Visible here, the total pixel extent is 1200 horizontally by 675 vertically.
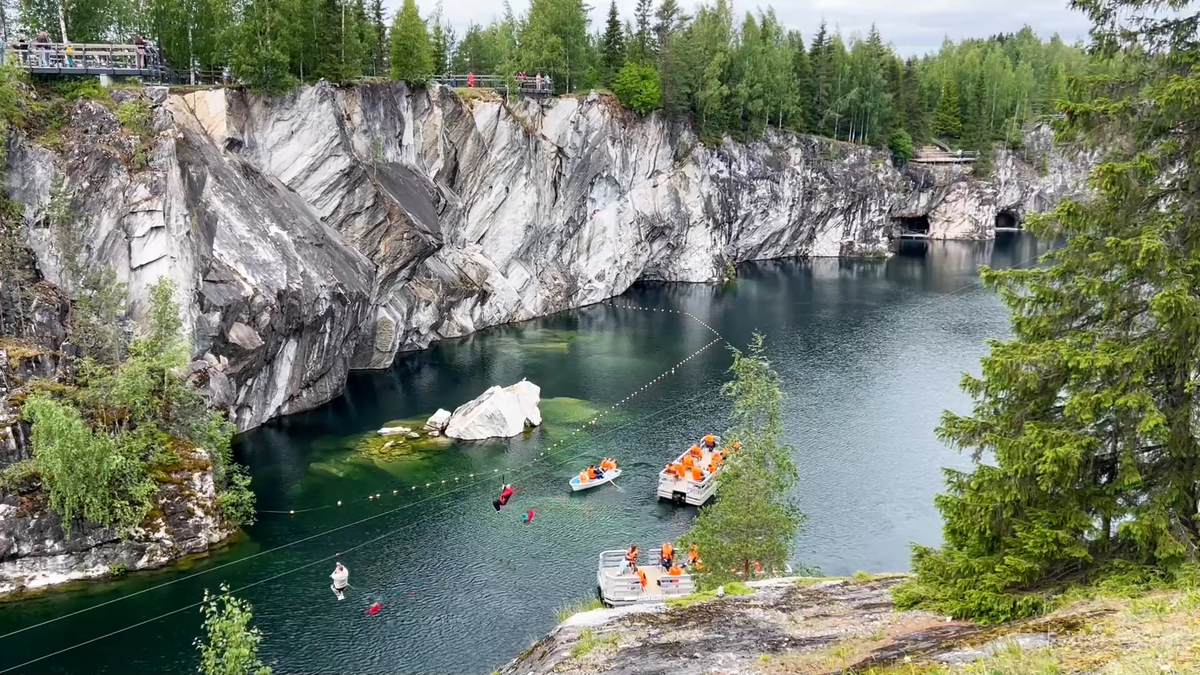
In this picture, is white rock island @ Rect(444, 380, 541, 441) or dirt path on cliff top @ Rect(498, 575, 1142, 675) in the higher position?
dirt path on cliff top @ Rect(498, 575, 1142, 675)

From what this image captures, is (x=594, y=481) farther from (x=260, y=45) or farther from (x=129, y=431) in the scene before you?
(x=260, y=45)

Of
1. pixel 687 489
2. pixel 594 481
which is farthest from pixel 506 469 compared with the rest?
pixel 687 489

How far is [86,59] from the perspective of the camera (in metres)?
42.1

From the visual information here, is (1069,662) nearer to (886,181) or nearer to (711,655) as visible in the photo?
(711,655)

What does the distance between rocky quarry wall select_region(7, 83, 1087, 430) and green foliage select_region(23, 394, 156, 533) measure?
8.61 metres

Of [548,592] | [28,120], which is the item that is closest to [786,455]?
[548,592]

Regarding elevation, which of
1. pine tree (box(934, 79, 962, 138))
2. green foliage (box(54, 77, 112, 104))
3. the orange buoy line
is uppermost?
pine tree (box(934, 79, 962, 138))

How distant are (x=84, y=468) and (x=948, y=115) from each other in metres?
124

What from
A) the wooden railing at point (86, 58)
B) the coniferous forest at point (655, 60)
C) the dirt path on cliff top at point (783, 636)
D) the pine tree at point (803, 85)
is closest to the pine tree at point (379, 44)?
the coniferous forest at point (655, 60)

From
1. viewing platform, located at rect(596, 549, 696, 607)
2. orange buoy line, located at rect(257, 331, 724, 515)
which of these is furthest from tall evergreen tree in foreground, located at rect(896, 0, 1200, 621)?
orange buoy line, located at rect(257, 331, 724, 515)

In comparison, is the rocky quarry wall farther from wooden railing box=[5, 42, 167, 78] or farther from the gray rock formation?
the gray rock formation

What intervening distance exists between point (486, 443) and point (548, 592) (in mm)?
15096

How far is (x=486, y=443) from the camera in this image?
44750 millimetres

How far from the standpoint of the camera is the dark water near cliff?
27484 mm
